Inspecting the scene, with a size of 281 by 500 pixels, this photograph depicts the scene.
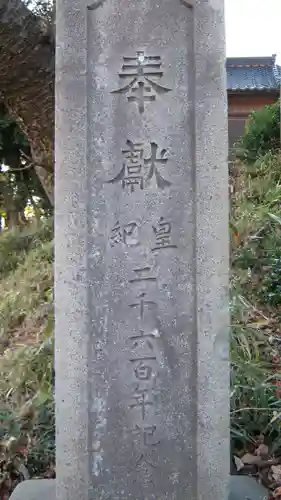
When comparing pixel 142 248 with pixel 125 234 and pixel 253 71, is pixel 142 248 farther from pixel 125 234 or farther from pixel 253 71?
pixel 253 71

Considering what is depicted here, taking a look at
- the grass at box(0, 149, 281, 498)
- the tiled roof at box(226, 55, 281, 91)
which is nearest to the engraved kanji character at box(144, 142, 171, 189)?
the grass at box(0, 149, 281, 498)

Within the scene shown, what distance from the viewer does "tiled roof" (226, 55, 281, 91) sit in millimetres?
16094

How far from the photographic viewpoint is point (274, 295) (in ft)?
12.6

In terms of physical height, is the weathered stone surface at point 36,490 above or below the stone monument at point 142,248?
below

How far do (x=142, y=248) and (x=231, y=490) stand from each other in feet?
3.55

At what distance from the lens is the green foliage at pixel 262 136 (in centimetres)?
747

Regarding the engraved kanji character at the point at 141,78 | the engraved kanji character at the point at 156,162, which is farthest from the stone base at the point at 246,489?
the engraved kanji character at the point at 141,78

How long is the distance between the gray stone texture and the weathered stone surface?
0.72 ft

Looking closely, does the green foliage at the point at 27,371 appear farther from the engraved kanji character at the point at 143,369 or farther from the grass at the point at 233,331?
the engraved kanji character at the point at 143,369

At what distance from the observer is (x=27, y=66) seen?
156 inches

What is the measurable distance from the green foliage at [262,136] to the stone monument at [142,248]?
5523 mm

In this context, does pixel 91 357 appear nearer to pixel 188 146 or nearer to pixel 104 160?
pixel 104 160

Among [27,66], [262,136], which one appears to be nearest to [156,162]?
[27,66]

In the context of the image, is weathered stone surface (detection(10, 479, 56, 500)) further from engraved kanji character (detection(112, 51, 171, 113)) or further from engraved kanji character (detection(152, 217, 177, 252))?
engraved kanji character (detection(112, 51, 171, 113))
